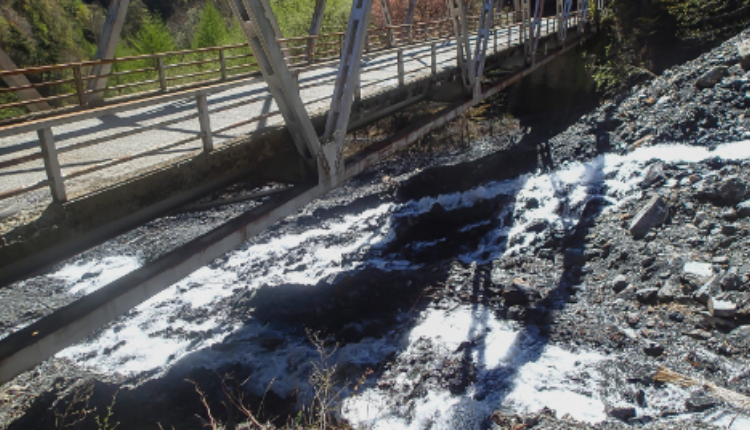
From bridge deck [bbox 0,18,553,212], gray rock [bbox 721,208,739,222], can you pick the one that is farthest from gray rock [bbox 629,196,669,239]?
bridge deck [bbox 0,18,553,212]

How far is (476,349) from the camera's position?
7.92 m

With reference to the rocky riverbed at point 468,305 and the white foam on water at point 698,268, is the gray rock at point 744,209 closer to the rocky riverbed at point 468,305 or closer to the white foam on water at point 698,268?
the rocky riverbed at point 468,305

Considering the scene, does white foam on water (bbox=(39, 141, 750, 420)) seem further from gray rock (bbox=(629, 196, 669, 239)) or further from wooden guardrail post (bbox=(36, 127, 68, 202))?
wooden guardrail post (bbox=(36, 127, 68, 202))

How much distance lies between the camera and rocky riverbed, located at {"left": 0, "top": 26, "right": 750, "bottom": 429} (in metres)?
6.94

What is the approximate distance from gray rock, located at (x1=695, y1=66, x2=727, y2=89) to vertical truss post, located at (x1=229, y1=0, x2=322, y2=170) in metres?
12.8

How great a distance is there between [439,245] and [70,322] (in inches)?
319

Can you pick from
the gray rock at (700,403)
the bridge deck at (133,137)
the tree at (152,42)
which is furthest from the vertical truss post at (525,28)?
the tree at (152,42)

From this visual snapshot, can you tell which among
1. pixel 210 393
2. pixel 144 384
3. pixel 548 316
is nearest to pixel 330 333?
pixel 210 393

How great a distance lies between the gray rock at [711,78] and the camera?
47.5ft

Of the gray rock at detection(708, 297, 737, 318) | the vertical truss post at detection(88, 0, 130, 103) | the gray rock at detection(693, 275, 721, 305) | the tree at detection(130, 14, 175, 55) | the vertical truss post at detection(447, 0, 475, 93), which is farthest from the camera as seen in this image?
the tree at detection(130, 14, 175, 55)

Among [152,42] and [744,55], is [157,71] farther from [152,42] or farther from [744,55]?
[744,55]

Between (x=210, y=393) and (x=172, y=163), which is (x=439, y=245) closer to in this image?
(x=210, y=393)

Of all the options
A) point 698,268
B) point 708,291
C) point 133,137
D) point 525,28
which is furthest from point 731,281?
point 525,28

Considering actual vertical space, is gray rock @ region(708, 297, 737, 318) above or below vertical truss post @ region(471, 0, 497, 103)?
below
